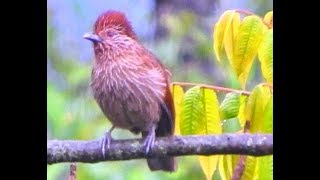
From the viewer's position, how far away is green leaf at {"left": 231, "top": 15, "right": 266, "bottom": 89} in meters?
1.07

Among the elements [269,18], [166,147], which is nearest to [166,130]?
[166,147]

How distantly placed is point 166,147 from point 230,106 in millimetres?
137

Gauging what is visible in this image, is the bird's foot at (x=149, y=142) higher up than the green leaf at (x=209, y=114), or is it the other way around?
the green leaf at (x=209, y=114)

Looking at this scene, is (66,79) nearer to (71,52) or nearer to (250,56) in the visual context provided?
(71,52)

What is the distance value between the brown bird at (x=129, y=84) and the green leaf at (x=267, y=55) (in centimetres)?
17

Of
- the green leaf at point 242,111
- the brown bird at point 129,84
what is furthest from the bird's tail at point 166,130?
the green leaf at point 242,111

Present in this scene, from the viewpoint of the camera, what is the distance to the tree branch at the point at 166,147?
3.56 ft

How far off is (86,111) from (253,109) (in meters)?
0.30

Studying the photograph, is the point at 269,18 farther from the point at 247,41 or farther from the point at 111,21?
the point at 111,21

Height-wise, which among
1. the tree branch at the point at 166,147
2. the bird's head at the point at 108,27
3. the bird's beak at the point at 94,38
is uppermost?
the bird's head at the point at 108,27

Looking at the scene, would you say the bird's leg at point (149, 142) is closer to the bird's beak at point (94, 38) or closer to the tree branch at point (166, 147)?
the tree branch at point (166, 147)
